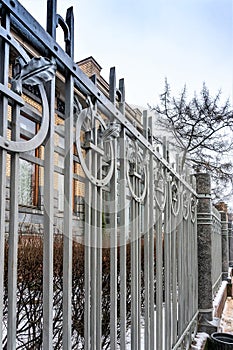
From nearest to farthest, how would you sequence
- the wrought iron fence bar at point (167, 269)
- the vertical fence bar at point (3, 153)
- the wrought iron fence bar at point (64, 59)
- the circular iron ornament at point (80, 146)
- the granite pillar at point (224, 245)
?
the vertical fence bar at point (3, 153)
the wrought iron fence bar at point (64, 59)
the circular iron ornament at point (80, 146)
the wrought iron fence bar at point (167, 269)
the granite pillar at point (224, 245)

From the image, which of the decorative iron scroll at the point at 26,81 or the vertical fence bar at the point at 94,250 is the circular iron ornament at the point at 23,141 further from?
the vertical fence bar at the point at 94,250

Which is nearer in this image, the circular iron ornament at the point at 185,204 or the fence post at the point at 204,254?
the circular iron ornament at the point at 185,204

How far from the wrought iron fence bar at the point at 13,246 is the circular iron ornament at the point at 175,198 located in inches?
72.4

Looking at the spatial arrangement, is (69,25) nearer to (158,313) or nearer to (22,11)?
(22,11)

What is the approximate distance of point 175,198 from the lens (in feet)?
9.09

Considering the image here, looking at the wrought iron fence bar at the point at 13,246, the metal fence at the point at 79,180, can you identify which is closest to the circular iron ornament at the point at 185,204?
the metal fence at the point at 79,180

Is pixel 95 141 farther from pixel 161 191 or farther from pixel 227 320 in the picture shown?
pixel 227 320

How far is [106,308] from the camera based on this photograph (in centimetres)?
241

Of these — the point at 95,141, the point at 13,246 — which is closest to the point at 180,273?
the point at 95,141

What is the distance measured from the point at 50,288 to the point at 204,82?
481 inches

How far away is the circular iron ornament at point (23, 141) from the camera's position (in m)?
0.88

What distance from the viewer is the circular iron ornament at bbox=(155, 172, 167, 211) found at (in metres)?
2.30

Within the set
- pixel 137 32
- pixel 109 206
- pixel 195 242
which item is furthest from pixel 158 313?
pixel 137 32

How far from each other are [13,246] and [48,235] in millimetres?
148
